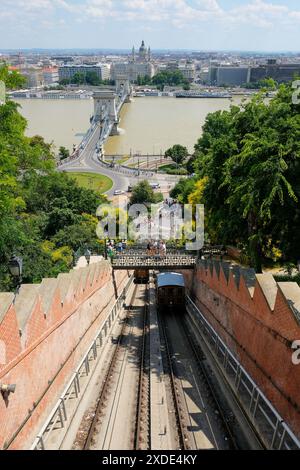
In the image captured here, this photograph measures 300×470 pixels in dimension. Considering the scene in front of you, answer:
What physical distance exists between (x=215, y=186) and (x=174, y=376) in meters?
6.84

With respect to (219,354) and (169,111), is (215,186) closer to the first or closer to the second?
(219,354)

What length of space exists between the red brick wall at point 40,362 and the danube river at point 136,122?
6830 centimetres

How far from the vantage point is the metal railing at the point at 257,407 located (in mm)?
6777

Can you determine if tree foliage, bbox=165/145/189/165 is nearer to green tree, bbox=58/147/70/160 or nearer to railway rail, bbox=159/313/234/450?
green tree, bbox=58/147/70/160

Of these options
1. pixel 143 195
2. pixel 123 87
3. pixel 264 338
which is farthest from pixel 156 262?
pixel 123 87

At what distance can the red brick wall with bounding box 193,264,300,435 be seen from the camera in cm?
729

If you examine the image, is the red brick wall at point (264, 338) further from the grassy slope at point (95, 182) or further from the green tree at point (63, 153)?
the green tree at point (63, 153)

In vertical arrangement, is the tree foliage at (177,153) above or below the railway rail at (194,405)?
above

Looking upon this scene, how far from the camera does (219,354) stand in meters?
11.5

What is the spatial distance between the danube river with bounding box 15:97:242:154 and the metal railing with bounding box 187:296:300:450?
70.5 metres

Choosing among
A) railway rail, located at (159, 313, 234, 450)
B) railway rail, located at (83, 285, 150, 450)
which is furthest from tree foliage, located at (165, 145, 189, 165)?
railway rail, located at (159, 313, 234, 450)

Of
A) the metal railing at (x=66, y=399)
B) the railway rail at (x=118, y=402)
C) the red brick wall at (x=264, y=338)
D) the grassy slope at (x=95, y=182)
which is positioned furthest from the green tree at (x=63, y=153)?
the red brick wall at (x=264, y=338)

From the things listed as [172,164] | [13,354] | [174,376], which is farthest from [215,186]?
[172,164]

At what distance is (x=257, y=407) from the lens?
26.6 ft
